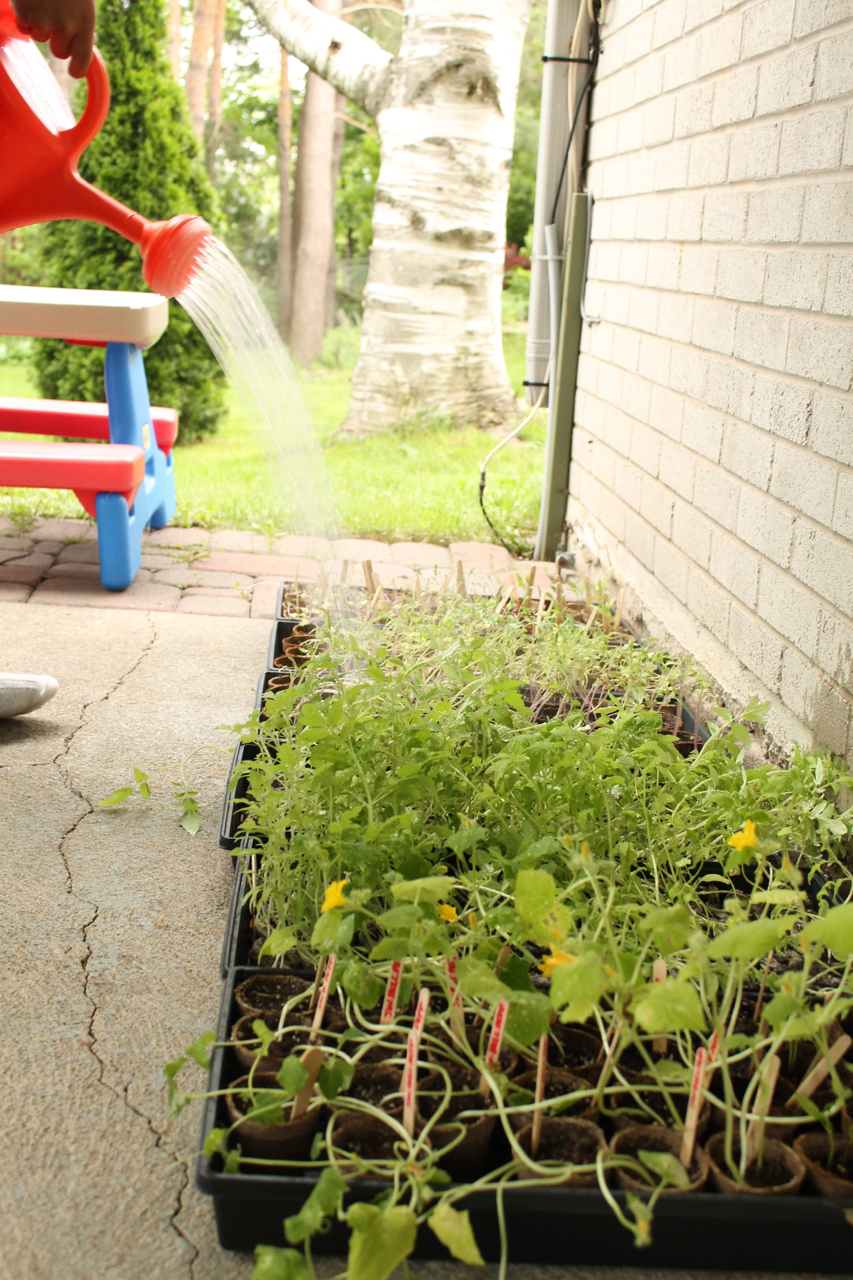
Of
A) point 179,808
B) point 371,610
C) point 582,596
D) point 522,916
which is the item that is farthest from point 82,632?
point 522,916

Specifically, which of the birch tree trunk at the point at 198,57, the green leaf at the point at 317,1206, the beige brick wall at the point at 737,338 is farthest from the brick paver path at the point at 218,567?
the birch tree trunk at the point at 198,57

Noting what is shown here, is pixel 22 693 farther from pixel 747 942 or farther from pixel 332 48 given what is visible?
pixel 332 48

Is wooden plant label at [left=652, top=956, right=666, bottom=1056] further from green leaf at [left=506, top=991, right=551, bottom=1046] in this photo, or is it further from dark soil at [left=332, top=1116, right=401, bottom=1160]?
dark soil at [left=332, top=1116, right=401, bottom=1160]

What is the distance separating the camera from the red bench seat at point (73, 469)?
342 centimetres

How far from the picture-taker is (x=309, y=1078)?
43.6 inches

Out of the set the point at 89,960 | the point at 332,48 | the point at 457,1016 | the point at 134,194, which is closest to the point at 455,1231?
the point at 457,1016

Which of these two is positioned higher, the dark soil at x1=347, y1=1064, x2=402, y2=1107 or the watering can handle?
the watering can handle

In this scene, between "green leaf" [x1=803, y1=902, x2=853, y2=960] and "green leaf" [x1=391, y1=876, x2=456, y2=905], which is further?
"green leaf" [x1=391, y1=876, x2=456, y2=905]

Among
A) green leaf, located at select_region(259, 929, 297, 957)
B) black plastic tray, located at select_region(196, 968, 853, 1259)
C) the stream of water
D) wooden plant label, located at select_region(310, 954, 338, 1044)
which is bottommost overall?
black plastic tray, located at select_region(196, 968, 853, 1259)

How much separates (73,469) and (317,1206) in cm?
284

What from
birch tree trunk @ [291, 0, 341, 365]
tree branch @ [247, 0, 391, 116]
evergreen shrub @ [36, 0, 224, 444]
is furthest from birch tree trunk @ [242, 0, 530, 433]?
birch tree trunk @ [291, 0, 341, 365]

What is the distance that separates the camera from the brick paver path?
3562 mm

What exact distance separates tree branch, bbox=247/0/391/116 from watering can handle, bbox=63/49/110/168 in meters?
5.22

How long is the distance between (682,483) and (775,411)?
638mm
